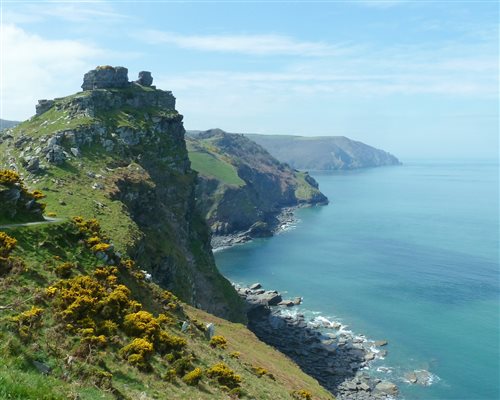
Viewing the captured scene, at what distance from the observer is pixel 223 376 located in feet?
115

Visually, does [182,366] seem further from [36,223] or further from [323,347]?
[323,347]

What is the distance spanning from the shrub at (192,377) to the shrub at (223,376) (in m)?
2.65

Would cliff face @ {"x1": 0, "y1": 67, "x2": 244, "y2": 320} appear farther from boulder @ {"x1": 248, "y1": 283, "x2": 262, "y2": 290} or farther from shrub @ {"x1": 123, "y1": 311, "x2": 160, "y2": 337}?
shrub @ {"x1": 123, "y1": 311, "x2": 160, "y2": 337}

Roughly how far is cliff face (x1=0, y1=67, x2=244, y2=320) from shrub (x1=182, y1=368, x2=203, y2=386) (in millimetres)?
32473

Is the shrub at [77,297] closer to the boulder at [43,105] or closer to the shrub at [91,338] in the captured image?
the shrub at [91,338]

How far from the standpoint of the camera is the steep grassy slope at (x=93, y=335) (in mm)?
24516

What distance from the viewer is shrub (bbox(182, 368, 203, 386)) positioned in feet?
103

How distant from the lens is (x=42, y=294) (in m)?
32.2

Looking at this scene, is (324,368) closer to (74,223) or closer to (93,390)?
(74,223)

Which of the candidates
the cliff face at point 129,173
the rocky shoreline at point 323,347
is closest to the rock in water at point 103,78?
the cliff face at point 129,173

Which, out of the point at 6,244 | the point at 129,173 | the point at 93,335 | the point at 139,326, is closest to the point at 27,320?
the point at 93,335

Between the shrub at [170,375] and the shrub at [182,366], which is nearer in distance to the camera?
the shrub at [170,375]

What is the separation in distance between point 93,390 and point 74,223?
79.4 ft

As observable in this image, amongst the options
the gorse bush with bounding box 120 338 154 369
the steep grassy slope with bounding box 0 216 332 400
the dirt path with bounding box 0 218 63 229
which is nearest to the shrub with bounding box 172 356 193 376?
the steep grassy slope with bounding box 0 216 332 400
